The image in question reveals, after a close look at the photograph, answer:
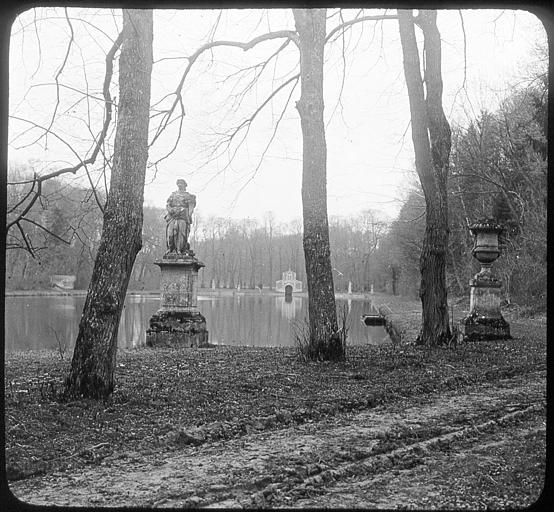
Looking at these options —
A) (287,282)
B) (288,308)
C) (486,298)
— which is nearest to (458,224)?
(486,298)

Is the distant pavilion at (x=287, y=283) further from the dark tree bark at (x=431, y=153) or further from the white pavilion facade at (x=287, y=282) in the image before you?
the dark tree bark at (x=431, y=153)

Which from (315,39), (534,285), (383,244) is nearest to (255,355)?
(315,39)

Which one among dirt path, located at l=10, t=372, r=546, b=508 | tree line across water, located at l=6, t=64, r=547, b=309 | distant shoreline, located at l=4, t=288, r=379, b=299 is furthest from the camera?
distant shoreline, located at l=4, t=288, r=379, b=299

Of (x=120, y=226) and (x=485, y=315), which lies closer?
(x=120, y=226)

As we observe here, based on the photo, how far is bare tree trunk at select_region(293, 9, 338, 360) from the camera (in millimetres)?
5523

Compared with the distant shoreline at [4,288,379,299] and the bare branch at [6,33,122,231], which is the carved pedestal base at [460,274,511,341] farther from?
the bare branch at [6,33,122,231]

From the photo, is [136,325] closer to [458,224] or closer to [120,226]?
[120,226]

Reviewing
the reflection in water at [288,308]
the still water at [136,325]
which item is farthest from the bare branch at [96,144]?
the reflection in water at [288,308]

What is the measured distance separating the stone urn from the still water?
202 cm

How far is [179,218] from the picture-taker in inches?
339

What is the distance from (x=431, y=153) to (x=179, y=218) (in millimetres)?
3888

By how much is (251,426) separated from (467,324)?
17.1 ft

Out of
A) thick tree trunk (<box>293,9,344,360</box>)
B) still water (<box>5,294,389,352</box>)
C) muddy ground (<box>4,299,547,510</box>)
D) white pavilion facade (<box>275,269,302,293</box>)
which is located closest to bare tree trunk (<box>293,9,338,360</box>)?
thick tree trunk (<box>293,9,344,360</box>)

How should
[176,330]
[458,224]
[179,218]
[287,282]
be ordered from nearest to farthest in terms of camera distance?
[176,330]
[179,218]
[458,224]
[287,282]
